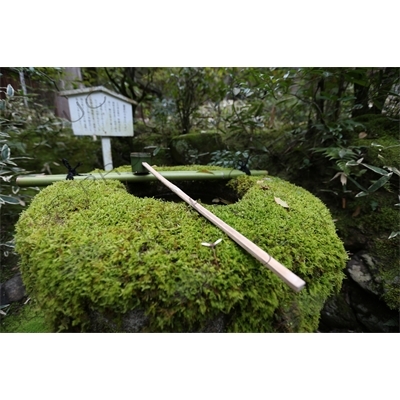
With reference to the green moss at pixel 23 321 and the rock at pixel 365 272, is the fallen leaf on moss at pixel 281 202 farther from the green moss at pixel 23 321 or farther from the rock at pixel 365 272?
the green moss at pixel 23 321

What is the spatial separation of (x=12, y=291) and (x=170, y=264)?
193cm

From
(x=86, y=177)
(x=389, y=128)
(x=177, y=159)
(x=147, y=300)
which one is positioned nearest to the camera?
(x=147, y=300)

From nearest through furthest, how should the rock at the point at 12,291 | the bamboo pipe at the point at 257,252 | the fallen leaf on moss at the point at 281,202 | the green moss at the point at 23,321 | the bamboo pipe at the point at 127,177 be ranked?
the bamboo pipe at the point at 257,252 → the fallen leaf on moss at the point at 281,202 → the green moss at the point at 23,321 → the bamboo pipe at the point at 127,177 → the rock at the point at 12,291

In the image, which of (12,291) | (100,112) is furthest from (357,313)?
(100,112)

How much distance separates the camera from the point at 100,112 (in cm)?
248

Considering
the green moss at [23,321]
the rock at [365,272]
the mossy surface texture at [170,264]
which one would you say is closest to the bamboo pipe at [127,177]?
the mossy surface texture at [170,264]

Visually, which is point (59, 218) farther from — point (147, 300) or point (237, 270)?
point (237, 270)

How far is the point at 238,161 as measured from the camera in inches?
92.0

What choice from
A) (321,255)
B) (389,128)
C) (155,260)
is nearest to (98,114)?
(155,260)

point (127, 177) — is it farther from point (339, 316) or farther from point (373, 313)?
point (373, 313)

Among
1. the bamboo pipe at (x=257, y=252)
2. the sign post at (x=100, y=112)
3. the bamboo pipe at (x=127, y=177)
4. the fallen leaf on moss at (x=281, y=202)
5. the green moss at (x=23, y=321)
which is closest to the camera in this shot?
the bamboo pipe at (x=257, y=252)

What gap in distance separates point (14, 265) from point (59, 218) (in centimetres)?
158

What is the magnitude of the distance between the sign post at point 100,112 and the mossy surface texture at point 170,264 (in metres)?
1.66

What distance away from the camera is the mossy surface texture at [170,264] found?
774 mm
